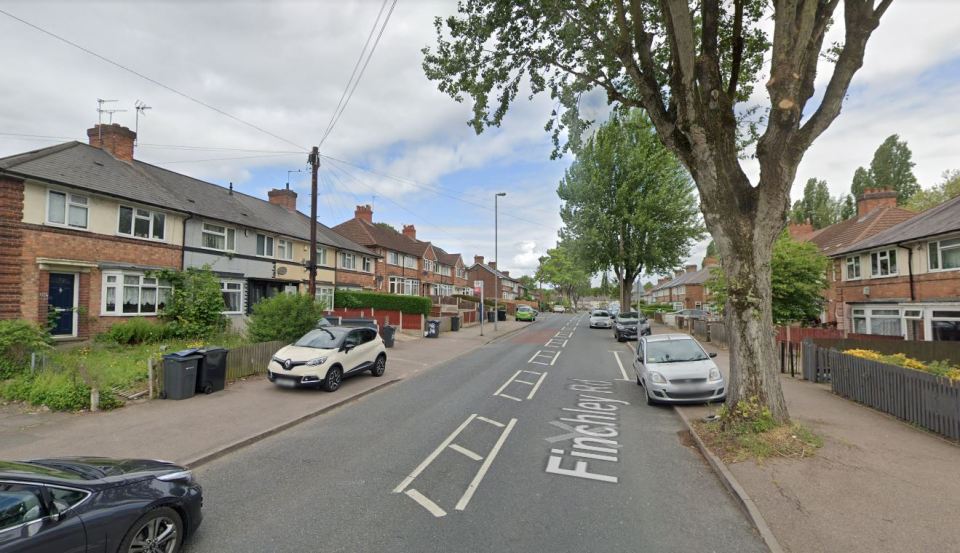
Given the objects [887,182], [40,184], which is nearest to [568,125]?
[40,184]

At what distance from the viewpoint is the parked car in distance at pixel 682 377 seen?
Answer: 9.20 m

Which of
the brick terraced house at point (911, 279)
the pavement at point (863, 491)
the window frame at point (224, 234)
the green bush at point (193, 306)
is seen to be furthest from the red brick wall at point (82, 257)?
Answer: the brick terraced house at point (911, 279)

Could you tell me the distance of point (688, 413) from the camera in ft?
29.0

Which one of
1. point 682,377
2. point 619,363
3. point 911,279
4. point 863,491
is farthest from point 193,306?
point 911,279

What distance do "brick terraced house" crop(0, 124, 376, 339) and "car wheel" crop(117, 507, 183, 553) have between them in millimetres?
14766

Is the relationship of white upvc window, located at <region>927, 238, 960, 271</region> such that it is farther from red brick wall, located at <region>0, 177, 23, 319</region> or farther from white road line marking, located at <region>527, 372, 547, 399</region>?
red brick wall, located at <region>0, 177, 23, 319</region>

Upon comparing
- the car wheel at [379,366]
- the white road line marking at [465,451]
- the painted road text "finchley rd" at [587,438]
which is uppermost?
the car wheel at [379,366]

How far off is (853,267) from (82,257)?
1339 inches

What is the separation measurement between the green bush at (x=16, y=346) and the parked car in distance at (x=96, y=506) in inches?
358

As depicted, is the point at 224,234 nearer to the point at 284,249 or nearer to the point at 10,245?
the point at 284,249

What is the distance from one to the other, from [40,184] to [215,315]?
21.4 ft

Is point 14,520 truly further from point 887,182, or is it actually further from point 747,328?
point 887,182

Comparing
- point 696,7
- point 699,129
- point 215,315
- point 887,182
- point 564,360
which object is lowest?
point 564,360

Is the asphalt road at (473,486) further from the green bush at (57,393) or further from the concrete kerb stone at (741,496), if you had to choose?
the green bush at (57,393)
